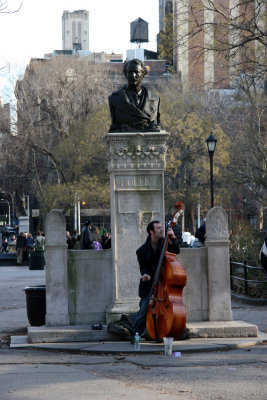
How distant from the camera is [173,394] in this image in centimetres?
756

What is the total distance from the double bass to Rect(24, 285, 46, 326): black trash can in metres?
2.61

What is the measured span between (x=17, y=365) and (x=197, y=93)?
49821 millimetres

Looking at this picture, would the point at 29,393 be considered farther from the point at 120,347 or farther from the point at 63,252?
the point at 63,252

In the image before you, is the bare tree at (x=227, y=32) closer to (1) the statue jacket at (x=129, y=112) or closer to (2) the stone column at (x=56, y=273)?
(1) the statue jacket at (x=129, y=112)

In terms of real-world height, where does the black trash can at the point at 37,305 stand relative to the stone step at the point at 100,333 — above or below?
above

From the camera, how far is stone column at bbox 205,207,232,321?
12.2 metres

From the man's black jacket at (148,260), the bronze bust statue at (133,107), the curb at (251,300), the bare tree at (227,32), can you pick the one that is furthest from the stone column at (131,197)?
the bare tree at (227,32)

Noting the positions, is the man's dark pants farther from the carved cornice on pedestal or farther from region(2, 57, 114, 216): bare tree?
region(2, 57, 114, 216): bare tree

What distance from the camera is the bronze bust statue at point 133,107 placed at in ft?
40.1

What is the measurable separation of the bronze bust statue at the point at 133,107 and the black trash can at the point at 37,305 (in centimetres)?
286

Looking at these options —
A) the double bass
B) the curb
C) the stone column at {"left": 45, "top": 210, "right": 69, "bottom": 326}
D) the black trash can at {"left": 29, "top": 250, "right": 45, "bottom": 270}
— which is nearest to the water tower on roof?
the black trash can at {"left": 29, "top": 250, "right": 45, "bottom": 270}

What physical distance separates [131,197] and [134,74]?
1.95m

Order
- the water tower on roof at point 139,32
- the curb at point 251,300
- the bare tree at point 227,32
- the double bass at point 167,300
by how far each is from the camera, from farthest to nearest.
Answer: the water tower on roof at point 139,32 → the bare tree at point 227,32 → the curb at point 251,300 → the double bass at point 167,300

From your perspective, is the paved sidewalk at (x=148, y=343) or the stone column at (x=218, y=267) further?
the stone column at (x=218, y=267)
